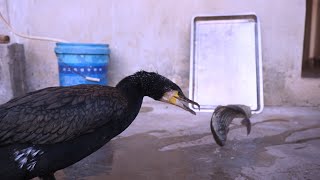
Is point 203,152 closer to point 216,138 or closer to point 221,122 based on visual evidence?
point 216,138

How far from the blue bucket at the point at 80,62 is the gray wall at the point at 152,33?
722 mm

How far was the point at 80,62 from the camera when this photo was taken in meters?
4.31

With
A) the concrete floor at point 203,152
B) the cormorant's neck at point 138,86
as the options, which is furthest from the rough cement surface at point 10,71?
the cormorant's neck at point 138,86

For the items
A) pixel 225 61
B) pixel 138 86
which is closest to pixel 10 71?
pixel 225 61

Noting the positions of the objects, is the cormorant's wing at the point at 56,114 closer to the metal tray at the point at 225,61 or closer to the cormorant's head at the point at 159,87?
the cormorant's head at the point at 159,87

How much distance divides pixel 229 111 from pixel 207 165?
632 millimetres

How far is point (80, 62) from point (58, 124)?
8.25ft

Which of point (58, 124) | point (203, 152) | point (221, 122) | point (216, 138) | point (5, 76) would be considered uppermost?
point (58, 124)

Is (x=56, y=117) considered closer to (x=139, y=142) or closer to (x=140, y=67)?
(x=139, y=142)

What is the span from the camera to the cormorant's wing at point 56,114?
1.82 meters

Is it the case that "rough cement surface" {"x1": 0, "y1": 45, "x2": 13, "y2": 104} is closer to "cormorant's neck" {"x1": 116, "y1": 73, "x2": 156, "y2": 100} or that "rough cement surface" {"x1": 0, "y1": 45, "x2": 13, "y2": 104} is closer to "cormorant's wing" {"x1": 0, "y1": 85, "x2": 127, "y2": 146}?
"cormorant's wing" {"x1": 0, "y1": 85, "x2": 127, "y2": 146}

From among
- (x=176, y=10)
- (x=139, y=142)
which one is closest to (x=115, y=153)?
(x=139, y=142)

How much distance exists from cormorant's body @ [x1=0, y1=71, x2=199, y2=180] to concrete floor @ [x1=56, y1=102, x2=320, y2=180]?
0.82 metres

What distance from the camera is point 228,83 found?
15.8 ft
